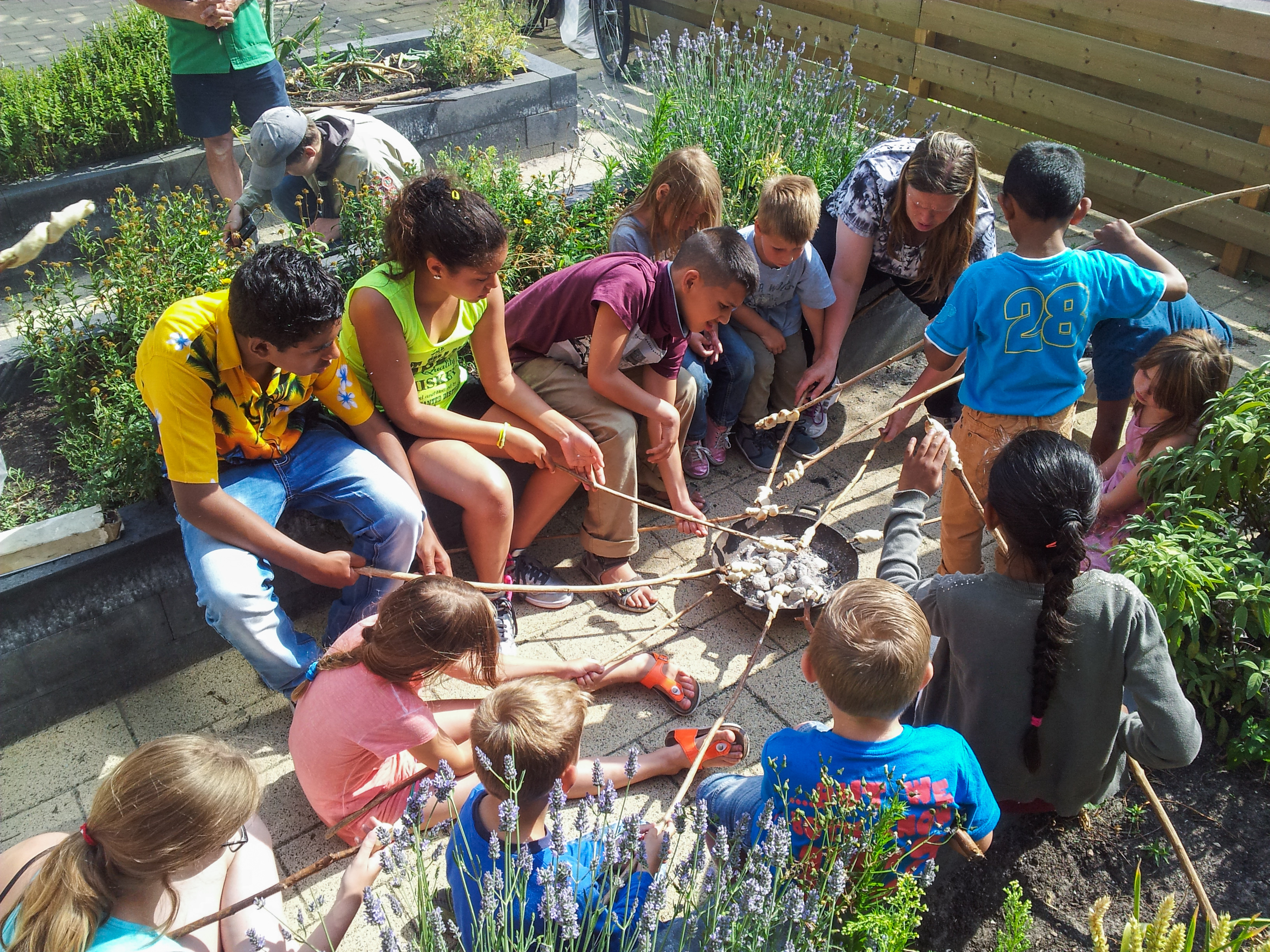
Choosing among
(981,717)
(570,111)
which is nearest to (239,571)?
(981,717)

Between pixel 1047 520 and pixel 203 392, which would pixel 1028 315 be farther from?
pixel 203 392

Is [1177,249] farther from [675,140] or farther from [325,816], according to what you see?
[325,816]

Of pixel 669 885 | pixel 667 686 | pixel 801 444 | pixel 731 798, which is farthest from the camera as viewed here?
pixel 801 444

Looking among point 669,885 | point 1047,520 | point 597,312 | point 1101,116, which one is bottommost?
point 669,885

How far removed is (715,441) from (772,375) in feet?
1.24

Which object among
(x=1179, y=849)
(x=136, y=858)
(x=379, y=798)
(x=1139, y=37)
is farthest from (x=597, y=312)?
(x=1139, y=37)

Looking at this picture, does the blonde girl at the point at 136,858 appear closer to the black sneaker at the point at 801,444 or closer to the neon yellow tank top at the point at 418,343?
the neon yellow tank top at the point at 418,343

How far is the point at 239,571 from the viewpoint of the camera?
102 inches

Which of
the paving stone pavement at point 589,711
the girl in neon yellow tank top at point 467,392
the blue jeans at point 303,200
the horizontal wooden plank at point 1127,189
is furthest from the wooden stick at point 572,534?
the horizontal wooden plank at point 1127,189

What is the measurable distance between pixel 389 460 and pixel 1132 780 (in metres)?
2.41

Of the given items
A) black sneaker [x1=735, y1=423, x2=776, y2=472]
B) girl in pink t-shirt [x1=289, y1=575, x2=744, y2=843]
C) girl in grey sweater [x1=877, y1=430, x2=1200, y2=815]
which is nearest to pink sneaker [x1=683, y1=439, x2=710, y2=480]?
black sneaker [x1=735, y1=423, x2=776, y2=472]

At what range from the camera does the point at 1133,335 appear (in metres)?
Result: 3.43

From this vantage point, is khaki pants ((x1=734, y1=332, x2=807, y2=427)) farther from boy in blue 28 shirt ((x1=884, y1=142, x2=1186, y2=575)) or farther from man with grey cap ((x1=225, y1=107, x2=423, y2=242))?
man with grey cap ((x1=225, y1=107, x2=423, y2=242))

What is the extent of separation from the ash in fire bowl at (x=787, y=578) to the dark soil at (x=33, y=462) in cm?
227
